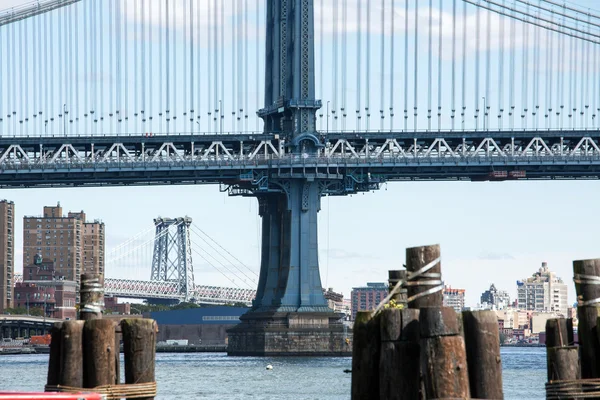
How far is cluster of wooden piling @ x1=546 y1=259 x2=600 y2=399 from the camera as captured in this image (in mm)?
18062

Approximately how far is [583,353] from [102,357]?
6.12 meters

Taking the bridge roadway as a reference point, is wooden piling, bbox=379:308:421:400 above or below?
below

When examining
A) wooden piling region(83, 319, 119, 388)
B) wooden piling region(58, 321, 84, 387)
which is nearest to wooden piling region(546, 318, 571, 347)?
wooden piling region(83, 319, 119, 388)

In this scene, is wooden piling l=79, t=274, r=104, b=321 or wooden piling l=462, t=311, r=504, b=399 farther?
wooden piling l=79, t=274, r=104, b=321

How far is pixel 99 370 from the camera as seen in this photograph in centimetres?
2022

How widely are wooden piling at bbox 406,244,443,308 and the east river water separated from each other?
1380 inches

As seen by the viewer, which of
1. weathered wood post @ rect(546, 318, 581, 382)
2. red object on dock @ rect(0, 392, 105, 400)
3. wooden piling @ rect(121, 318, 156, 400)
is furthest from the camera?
wooden piling @ rect(121, 318, 156, 400)

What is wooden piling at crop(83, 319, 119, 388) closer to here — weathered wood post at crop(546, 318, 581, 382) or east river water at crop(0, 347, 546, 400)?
weathered wood post at crop(546, 318, 581, 382)

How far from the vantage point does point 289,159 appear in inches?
3844

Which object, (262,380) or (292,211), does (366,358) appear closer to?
(262,380)

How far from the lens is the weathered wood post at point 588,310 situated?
18.2 metres

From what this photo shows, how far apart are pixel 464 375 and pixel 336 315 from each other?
81397 millimetres

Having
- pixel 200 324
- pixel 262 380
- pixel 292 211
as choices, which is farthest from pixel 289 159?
pixel 200 324

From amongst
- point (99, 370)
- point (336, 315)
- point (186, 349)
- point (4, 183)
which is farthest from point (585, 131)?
point (99, 370)
